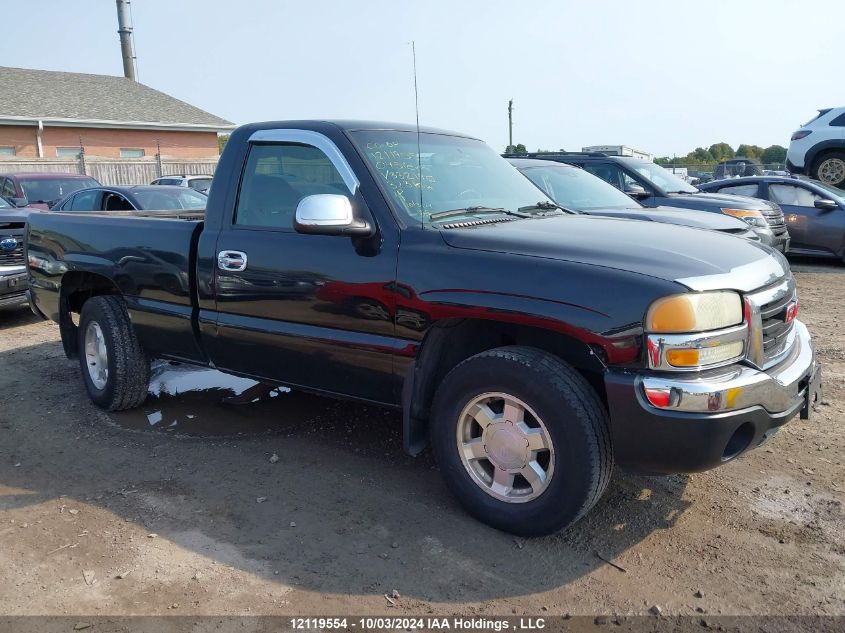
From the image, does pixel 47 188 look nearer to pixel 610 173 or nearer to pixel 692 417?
pixel 610 173

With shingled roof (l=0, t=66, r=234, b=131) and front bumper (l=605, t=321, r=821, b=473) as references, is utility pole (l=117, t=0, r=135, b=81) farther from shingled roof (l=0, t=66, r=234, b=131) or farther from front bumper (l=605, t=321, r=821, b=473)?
front bumper (l=605, t=321, r=821, b=473)

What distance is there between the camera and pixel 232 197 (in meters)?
4.18

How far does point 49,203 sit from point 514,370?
40.8 feet

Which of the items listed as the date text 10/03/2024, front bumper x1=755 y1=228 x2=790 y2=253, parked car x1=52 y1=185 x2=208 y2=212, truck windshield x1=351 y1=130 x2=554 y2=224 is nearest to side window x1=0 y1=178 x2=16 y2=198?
parked car x1=52 y1=185 x2=208 y2=212

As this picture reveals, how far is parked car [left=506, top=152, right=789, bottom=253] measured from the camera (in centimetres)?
948

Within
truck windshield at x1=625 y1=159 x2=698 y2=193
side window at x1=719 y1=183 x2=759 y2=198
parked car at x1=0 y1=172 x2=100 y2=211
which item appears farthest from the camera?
parked car at x1=0 y1=172 x2=100 y2=211

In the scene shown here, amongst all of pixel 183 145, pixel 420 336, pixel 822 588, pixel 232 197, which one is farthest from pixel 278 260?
pixel 183 145

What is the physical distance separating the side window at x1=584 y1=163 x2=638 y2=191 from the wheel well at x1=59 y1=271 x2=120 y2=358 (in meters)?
7.03

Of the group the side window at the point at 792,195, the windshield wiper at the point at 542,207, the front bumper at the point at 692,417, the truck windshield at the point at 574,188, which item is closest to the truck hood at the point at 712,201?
the truck windshield at the point at 574,188

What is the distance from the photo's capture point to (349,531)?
3.43 metres

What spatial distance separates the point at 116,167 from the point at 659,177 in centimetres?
2009

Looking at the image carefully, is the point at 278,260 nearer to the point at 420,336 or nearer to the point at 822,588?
the point at 420,336

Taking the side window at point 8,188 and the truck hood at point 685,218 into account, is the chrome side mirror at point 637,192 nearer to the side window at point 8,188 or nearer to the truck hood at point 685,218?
the truck hood at point 685,218


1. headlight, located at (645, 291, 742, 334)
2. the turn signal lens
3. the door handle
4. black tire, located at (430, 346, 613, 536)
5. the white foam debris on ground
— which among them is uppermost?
the door handle
